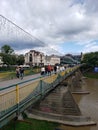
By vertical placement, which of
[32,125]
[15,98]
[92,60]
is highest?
[92,60]

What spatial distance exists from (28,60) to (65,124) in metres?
103

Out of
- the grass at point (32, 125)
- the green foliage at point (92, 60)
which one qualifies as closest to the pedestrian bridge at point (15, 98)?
the grass at point (32, 125)

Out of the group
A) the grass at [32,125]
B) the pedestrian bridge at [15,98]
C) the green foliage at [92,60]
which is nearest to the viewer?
the pedestrian bridge at [15,98]

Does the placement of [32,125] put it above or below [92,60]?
below

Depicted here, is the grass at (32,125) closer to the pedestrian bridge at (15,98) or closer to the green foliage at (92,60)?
the pedestrian bridge at (15,98)

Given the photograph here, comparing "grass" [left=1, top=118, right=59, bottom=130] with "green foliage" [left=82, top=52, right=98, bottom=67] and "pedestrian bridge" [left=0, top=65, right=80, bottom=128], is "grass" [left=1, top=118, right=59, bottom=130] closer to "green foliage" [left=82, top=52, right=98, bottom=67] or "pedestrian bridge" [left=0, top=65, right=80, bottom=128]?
"pedestrian bridge" [left=0, top=65, right=80, bottom=128]

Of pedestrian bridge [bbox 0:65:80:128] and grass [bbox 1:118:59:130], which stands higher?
pedestrian bridge [bbox 0:65:80:128]

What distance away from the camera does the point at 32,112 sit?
1552 centimetres

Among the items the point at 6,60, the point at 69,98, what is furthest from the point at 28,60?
the point at 69,98

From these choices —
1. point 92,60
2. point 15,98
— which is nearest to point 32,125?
point 15,98

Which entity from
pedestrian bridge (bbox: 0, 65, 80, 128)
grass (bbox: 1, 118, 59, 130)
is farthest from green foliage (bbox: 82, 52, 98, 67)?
pedestrian bridge (bbox: 0, 65, 80, 128)

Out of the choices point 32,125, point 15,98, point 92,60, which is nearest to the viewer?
point 15,98

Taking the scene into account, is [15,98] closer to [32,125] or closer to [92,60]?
[32,125]

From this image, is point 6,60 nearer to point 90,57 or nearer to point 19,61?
point 19,61
